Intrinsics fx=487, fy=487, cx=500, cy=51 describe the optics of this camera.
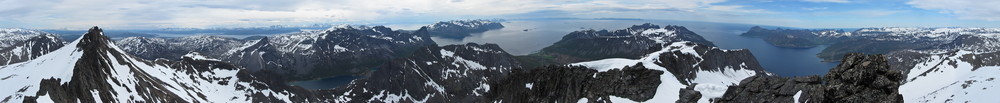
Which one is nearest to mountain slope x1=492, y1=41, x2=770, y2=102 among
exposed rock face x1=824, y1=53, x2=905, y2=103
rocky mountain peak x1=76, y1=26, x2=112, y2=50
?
exposed rock face x1=824, y1=53, x2=905, y2=103

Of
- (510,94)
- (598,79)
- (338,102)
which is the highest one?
(598,79)

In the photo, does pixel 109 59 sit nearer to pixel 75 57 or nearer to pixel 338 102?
pixel 75 57

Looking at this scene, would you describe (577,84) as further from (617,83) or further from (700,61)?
(700,61)

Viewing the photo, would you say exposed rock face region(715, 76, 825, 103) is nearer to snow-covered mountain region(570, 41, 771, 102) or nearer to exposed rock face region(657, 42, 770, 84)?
snow-covered mountain region(570, 41, 771, 102)

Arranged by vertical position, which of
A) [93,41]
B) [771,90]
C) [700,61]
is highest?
[93,41]

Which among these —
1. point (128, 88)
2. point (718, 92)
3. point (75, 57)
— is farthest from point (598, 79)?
point (75, 57)

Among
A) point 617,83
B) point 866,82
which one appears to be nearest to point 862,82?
point 866,82

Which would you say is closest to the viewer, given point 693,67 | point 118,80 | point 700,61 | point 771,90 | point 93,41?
point 771,90
